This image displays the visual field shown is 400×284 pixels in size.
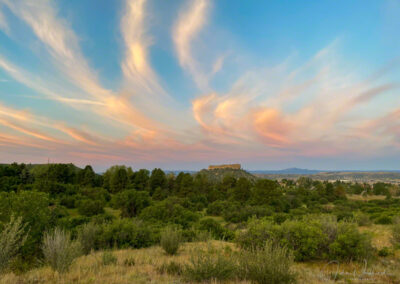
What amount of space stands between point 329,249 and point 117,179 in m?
54.0

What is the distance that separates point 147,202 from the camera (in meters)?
36.2

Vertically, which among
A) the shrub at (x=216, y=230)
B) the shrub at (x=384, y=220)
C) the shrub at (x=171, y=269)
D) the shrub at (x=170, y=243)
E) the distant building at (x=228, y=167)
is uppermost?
the distant building at (x=228, y=167)

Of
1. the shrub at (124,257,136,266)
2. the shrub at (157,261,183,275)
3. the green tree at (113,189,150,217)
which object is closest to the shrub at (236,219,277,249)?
the shrub at (157,261,183,275)

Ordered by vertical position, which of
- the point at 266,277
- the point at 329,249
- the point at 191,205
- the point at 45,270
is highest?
the point at 266,277

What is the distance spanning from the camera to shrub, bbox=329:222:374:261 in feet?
30.1

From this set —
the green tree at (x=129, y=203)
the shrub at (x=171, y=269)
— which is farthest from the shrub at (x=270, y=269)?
the green tree at (x=129, y=203)

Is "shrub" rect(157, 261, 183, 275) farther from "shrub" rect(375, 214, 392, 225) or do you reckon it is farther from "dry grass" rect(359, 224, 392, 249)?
"shrub" rect(375, 214, 392, 225)

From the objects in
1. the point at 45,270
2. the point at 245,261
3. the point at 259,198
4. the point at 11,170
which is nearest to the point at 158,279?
the point at 245,261

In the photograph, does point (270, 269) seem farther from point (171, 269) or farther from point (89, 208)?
point (89, 208)

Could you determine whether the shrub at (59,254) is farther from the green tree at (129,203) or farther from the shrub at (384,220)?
the shrub at (384,220)

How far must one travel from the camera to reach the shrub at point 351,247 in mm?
9180

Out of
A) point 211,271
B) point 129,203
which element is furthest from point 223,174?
point 211,271

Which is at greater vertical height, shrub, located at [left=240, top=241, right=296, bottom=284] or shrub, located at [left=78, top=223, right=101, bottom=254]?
shrub, located at [left=240, top=241, right=296, bottom=284]

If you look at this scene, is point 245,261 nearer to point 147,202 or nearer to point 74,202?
point 147,202
